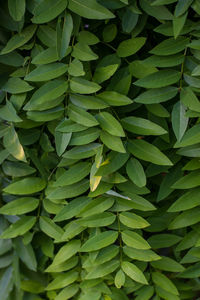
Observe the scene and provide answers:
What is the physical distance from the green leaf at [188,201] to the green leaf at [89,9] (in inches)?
18.1

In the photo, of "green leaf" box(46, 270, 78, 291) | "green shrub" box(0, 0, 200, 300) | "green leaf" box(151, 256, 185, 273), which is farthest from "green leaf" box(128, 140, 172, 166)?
"green leaf" box(46, 270, 78, 291)

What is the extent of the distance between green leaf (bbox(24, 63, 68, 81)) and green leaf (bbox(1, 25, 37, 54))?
10cm

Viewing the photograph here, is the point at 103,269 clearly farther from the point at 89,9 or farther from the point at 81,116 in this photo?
the point at 89,9

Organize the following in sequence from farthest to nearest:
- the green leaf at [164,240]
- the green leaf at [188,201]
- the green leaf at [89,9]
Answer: the green leaf at [164,240] < the green leaf at [188,201] < the green leaf at [89,9]

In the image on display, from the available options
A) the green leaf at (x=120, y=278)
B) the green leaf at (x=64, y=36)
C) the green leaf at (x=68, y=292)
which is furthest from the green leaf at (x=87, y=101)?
the green leaf at (x=68, y=292)

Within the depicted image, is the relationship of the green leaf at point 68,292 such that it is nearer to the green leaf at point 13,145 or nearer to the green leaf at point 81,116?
the green leaf at point 13,145

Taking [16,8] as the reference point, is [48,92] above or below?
below

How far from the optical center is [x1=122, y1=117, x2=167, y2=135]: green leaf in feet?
2.92

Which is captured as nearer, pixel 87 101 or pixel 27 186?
pixel 87 101

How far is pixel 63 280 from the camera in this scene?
1133 millimetres

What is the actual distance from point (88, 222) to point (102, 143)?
199 millimetres

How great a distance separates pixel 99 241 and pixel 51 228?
0.59ft

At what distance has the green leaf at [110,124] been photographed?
879mm

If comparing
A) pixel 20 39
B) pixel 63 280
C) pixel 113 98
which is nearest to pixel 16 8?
pixel 20 39
